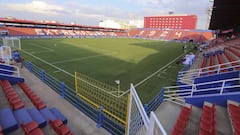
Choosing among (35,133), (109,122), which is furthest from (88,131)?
(35,133)

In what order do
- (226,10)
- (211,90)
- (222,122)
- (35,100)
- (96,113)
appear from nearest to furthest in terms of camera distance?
1. (222,122)
2. (96,113)
3. (35,100)
4. (211,90)
5. (226,10)

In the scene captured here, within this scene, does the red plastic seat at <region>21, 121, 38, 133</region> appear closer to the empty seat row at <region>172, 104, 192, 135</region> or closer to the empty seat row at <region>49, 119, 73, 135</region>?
the empty seat row at <region>49, 119, 73, 135</region>

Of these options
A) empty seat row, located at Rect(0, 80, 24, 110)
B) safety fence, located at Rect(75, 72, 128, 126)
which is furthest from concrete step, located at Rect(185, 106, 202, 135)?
empty seat row, located at Rect(0, 80, 24, 110)

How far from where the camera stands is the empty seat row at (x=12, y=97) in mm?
6149

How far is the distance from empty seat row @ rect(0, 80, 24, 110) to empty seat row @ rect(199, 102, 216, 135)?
7.28 metres

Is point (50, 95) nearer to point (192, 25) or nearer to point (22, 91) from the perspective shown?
point (22, 91)

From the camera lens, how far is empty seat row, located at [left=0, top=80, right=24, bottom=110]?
615 centimetres

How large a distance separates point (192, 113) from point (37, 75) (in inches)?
440

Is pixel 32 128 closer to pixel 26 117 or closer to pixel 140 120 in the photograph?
pixel 26 117

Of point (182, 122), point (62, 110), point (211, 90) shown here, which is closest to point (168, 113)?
point (182, 122)

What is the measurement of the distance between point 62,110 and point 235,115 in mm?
7146

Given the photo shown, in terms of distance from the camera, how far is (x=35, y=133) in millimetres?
4508

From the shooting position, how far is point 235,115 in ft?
15.6

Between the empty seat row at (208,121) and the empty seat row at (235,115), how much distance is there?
511 mm
